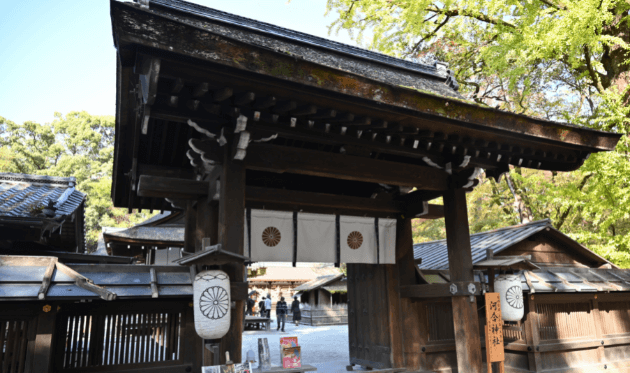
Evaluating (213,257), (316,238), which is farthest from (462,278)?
(213,257)

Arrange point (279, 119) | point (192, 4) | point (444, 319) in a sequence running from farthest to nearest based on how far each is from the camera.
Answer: point (444, 319)
point (192, 4)
point (279, 119)

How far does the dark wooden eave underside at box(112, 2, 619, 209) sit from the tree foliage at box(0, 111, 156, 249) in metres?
28.5

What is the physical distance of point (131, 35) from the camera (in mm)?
3475

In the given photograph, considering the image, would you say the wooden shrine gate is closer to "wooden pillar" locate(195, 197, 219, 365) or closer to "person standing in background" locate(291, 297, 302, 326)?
"wooden pillar" locate(195, 197, 219, 365)

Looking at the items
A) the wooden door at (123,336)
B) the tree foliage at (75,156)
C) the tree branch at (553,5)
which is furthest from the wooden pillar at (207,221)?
the tree foliage at (75,156)

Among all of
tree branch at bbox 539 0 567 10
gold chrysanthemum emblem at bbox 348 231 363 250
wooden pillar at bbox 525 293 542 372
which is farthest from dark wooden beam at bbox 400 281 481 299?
tree branch at bbox 539 0 567 10

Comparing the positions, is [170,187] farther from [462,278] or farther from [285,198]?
[462,278]

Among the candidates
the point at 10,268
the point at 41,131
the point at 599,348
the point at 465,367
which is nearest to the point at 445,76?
the point at 465,367

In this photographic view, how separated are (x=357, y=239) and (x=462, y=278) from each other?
2052mm

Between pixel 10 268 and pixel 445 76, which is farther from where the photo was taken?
pixel 445 76

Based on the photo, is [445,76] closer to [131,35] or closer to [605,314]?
[605,314]

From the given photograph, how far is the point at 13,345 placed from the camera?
465 centimetres

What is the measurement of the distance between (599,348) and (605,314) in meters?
0.87

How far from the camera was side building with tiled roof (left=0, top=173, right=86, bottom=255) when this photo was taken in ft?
19.6
